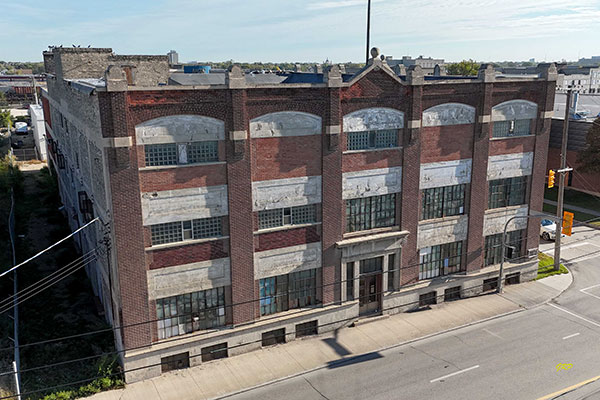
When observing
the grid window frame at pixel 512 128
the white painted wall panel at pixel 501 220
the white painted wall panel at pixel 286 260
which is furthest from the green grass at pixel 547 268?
the white painted wall panel at pixel 286 260

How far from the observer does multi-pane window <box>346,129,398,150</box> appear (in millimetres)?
28259

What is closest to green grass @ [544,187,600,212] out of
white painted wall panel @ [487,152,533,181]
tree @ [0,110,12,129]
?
white painted wall panel @ [487,152,533,181]

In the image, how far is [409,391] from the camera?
77.3 feet

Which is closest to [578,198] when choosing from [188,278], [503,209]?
[503,209]

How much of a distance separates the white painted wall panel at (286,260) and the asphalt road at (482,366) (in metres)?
5.56

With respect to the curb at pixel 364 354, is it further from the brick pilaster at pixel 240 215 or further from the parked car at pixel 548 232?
the parked car at pixel 548 232

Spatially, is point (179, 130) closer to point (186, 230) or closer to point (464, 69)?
point (186, 230)

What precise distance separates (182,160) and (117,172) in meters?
3.04

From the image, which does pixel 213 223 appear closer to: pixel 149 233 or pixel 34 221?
pixel 149 233

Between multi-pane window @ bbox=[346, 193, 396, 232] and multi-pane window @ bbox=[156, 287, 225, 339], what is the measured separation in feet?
27.5

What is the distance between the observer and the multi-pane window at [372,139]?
92.7ft

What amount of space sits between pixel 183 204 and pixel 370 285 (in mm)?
12813

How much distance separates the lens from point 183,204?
24312 mm

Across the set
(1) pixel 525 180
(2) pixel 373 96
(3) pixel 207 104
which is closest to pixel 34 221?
(3) pixel 207 104
